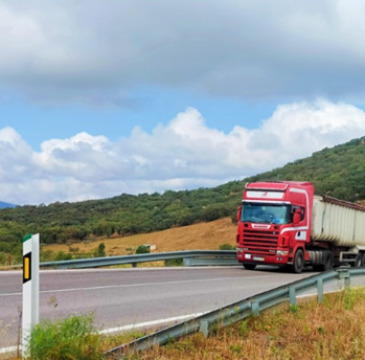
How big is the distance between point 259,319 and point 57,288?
260 inches

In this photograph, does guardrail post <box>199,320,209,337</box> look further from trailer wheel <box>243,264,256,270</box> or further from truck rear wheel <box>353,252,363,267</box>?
truck rear wheel <box>353,252,363,267</box>

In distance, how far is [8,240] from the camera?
42531mm

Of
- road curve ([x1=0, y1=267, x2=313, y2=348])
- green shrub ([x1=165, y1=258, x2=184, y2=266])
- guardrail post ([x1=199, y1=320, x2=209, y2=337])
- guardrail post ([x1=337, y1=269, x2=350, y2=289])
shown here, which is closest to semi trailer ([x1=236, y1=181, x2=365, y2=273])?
green shrub ([x1=165, y1=258, x2=184, y2=266])

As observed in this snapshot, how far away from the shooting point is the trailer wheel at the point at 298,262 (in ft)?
82.3

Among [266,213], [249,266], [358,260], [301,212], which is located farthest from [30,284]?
[358,260]

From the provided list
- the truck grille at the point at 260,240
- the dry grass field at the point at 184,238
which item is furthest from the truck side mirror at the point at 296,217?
the dry grass field at the point at 184,238

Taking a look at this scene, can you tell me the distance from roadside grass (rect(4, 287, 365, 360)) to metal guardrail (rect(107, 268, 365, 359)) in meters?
0.08

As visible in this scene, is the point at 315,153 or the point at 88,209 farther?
the point at 315,153

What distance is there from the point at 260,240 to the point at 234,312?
54.2ft

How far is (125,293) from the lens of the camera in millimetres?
14727

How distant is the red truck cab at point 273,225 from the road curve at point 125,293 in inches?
133

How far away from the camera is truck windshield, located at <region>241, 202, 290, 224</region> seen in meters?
24.7

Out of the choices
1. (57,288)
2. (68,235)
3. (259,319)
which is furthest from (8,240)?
(259,319)

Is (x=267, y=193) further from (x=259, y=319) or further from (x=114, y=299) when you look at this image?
(x=259, y=319)
